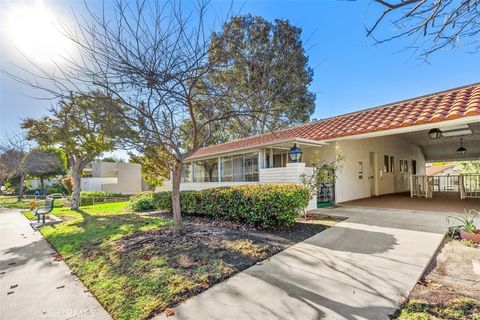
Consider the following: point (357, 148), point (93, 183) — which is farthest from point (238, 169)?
point (93, 183)

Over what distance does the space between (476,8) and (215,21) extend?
3.91 metres

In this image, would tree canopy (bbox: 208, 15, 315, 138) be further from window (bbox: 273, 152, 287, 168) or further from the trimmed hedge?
the trimmed hedge

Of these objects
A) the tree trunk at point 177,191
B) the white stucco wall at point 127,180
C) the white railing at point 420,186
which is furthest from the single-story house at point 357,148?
the white stucco wall at point 127,180

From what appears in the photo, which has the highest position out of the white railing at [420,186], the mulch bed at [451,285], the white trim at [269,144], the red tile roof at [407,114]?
the red tile roof at [407,114]

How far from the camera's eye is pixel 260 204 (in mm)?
6398

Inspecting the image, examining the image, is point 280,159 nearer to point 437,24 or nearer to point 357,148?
point 357,148

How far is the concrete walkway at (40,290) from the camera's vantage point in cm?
299

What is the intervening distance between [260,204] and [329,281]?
3161mm

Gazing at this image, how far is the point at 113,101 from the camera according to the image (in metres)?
5.34

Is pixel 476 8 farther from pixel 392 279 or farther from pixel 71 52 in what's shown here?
pixel 71 52

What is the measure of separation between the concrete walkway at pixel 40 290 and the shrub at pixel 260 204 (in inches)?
158

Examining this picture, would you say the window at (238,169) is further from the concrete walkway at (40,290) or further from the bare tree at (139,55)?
the concrete walkway at (40,290)

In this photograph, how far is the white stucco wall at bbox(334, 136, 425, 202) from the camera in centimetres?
1077

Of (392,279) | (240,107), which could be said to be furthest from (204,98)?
(392,279)
